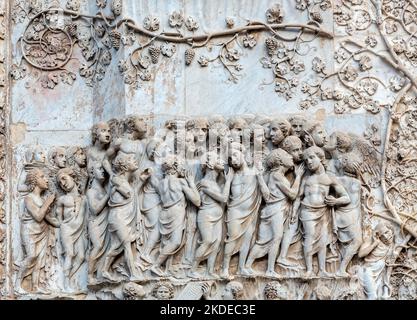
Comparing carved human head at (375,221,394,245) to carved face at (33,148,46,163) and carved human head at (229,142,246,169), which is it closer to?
carved human head at (229,142,246,169)

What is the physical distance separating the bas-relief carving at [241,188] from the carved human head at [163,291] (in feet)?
0.06

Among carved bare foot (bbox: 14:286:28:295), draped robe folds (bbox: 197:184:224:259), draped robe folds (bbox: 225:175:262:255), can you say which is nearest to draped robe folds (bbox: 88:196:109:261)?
carved bare foot (bbox: 14:286:28:295)

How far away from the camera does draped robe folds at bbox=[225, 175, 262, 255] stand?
48.4ft

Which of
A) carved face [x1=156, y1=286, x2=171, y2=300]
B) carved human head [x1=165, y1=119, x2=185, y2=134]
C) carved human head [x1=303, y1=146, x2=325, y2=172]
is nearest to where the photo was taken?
carved face [x1=156, y1=286, x2=171, y2=300]

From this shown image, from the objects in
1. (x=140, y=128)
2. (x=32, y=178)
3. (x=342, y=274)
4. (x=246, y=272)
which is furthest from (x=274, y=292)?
(x=32, y=178)

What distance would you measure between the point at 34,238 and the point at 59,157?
2.44ft

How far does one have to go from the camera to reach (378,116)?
49.4 feet

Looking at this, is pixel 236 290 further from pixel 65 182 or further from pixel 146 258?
pixel 65 182

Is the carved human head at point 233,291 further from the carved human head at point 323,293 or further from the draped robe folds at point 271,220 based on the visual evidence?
the carved human head at point 323,293

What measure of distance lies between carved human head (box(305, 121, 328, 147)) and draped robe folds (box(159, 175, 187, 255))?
3.99 feet

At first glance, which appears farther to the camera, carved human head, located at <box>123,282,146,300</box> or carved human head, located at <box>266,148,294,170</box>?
carved human head, located at <box>266,148,294,170</box>

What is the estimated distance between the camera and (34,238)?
49.5ft

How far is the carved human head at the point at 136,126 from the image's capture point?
14.9m
